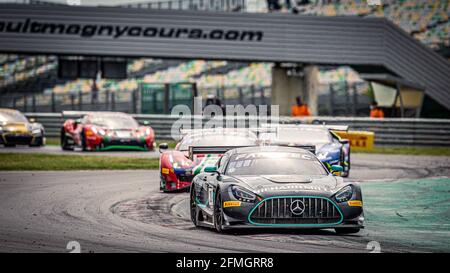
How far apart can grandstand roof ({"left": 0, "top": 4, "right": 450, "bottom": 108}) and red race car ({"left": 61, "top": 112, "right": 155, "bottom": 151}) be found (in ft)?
41.3

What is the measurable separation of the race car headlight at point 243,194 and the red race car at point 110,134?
1725cm

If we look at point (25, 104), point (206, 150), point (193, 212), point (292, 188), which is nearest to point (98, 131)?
point (206, 150)

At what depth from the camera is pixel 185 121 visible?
3350 centimetres

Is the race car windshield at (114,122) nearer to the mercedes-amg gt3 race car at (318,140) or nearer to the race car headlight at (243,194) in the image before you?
the mercedes-amg gt3 race car at (318,140)

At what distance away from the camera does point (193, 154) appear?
16031 mm

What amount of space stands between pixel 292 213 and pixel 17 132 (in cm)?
2095

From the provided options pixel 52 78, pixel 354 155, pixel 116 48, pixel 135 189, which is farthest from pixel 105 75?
pixel 135 189

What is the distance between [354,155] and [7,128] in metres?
10.6

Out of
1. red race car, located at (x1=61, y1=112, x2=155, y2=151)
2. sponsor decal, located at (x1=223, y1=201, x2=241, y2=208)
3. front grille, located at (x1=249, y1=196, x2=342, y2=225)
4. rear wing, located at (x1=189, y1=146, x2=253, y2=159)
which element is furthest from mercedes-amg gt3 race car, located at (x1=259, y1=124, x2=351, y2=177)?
front grille, located at (x1=249, y1=196, x2=342, y2=225)

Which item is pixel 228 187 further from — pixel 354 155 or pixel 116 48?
pixel 116 48

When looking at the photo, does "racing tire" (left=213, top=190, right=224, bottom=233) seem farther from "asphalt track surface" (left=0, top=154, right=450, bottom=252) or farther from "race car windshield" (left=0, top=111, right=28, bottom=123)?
"race car windshield" (left=0, top=111, right=28, bottom=123)

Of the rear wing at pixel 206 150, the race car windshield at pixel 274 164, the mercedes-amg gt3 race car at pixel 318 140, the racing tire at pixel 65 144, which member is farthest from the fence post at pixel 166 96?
the race car windshield at pixel 274 164

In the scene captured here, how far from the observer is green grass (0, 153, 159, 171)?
22.8 m

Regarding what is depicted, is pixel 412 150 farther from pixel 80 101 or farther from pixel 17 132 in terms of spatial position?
pixel 80 101
